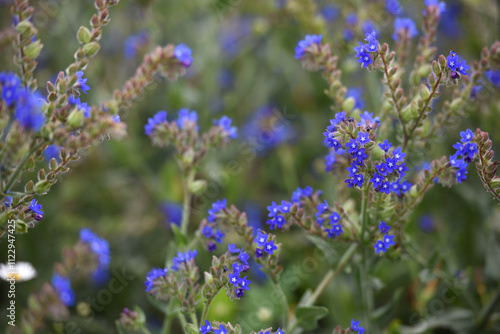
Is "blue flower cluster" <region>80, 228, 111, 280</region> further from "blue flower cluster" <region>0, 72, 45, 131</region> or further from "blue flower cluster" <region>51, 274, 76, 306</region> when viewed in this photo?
"blue flower cluster" <region>0, 72, 45, 131</region>

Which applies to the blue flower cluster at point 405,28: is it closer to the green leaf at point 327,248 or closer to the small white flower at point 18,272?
the green leaf at point 327,248

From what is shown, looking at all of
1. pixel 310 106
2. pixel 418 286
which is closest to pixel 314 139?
pixel 310 106

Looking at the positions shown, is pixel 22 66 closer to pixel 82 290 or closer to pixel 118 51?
pixel 82 290

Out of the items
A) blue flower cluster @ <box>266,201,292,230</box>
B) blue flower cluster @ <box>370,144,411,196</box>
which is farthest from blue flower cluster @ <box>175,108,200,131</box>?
blue flower cluster @ <box>370,144,411,196</box>

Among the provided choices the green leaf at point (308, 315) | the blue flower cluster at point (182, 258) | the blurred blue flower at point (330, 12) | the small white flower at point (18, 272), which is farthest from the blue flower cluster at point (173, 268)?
the blurred blue flower at point (330, 12)

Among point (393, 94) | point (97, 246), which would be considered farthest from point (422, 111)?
point (97, 246)
